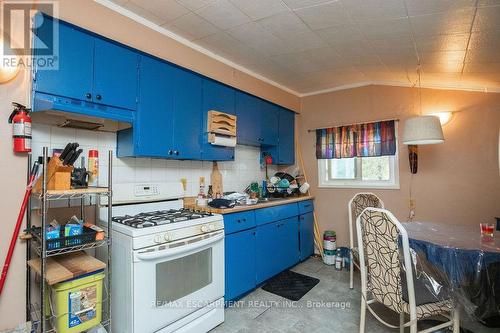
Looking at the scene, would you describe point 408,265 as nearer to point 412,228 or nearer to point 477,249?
point 477,249

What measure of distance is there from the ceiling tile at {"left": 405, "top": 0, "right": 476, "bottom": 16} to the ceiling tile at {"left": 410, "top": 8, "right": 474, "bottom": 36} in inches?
1.8

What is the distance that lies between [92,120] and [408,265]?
7.31ft

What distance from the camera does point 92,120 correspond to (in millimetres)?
1874

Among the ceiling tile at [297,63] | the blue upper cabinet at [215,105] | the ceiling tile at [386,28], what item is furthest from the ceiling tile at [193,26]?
the ceiling tile at [386,28]

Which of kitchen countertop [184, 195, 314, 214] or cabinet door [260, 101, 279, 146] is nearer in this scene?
kitchen countertop [184, 195, 314, 214]

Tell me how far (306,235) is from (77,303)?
2.74m

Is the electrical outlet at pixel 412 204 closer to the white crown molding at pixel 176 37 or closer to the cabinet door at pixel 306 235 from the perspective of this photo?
the cabinet door at pixel 306 235

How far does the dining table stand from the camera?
→ 1618 millimetres

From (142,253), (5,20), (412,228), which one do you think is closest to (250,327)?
(142,253)

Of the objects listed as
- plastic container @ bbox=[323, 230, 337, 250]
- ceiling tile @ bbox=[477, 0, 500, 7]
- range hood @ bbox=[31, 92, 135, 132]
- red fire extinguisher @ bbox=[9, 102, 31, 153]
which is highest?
ceiling tile @ bbox=[477, 0, 500, 7]

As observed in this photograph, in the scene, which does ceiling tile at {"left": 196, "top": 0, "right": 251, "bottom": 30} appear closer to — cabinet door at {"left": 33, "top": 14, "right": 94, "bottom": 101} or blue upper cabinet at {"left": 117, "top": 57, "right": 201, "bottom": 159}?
blue upper cabinet at {"left": 117, "top": 57, "right": 201, "bottom": 159}

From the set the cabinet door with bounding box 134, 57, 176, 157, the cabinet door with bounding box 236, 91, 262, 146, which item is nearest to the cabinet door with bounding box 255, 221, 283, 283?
the cabinet door with bounding box 236, 91, 262, 146

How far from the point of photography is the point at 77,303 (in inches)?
57.4

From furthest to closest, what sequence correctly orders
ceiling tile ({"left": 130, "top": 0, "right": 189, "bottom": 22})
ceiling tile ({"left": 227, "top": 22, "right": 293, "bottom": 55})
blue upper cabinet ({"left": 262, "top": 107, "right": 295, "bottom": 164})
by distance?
1. blue upper cabinet ({"left": 262, "top": 107, "right": 295, "bottom": 164})
2. ceiling tile ({"left": 227, "top": 22, "right": 293, "bottom": 55})
3. ceiling tile ({"left": 130, "top": 0, "right": 189, "bottom": 22})
